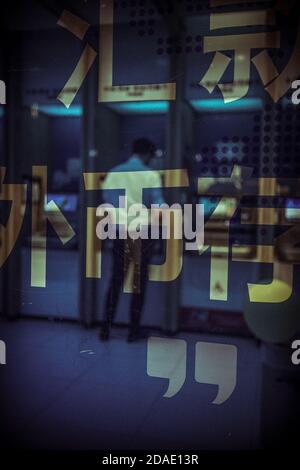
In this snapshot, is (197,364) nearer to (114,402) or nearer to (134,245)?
(114,402)

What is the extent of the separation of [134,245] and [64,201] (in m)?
0.37

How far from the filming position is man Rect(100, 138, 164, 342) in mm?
2211

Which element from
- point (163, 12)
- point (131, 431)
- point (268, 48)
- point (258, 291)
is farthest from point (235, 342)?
point (163, 12)

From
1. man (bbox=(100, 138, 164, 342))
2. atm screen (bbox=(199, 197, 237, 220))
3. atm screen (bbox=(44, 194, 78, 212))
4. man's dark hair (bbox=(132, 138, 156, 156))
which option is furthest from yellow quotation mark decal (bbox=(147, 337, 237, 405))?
man's dark hair (bbox=(132, 138, 156, 156))

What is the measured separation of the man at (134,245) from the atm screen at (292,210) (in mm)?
518

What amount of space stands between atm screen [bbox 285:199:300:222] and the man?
1.70ft

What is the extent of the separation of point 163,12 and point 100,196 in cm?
81

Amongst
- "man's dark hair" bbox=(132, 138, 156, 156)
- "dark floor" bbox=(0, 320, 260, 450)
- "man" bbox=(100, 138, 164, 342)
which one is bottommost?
"dark floor" bbox=(0, 320, 260, 450)

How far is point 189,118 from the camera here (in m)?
2.13

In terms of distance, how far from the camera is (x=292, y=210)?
2053 millimetres

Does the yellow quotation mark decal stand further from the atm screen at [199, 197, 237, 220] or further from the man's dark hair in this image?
the man's dark hair

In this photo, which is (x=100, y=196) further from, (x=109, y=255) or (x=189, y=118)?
(x=189, y=118)

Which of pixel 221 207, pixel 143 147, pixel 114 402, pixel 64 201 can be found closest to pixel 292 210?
pixel 221 207

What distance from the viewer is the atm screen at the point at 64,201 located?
7.61 ft
